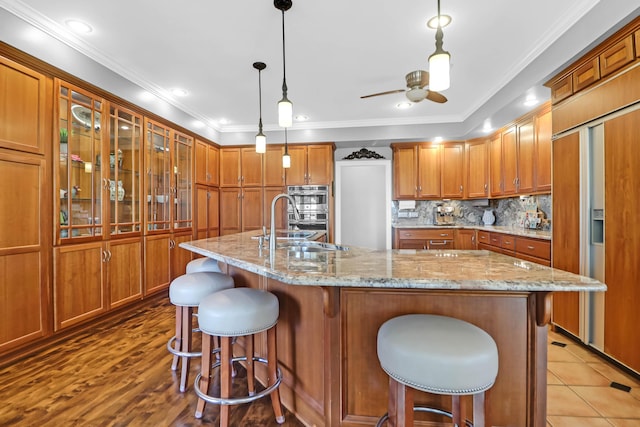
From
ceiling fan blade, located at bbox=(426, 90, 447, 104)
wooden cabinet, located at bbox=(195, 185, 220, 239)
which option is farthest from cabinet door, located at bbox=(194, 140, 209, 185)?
ceiling fan blade, located at bbox=(426, 90, 447, 104)

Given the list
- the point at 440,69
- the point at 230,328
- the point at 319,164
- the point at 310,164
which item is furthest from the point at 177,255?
the point at 440,69

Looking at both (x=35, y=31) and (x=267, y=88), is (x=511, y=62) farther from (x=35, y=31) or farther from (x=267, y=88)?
(x=35, y=31)

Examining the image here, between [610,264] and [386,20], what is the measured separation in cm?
246

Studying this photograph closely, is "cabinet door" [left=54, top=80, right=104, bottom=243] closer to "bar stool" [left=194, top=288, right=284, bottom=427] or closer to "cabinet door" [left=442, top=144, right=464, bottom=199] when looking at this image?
"bar stool" [left=194, top=288, right=284, bottom=427]

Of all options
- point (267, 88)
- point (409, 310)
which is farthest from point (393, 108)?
point (409, 310)

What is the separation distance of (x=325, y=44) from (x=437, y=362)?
2.66m

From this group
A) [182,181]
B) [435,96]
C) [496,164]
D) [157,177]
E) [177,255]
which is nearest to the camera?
[435,96]

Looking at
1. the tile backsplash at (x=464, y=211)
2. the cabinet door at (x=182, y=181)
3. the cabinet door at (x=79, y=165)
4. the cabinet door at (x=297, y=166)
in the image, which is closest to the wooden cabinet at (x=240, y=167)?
the cabinet door at (x=297, y=166)

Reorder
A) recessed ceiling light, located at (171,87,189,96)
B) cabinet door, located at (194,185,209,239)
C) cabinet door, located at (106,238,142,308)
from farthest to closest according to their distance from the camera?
1. cabinet door, located at (194,185,209,239)
2. recessed ceiling light, located at (171,87,189,96)
3. cabinet door, located at (106,238,142,308)

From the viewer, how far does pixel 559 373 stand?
2.05 metres

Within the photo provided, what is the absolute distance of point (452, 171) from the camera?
504 centimetres

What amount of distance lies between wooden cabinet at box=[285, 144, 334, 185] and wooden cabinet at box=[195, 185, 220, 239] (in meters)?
1.31

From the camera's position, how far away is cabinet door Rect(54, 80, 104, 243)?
252cm

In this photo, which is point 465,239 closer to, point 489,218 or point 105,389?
point 489,218
